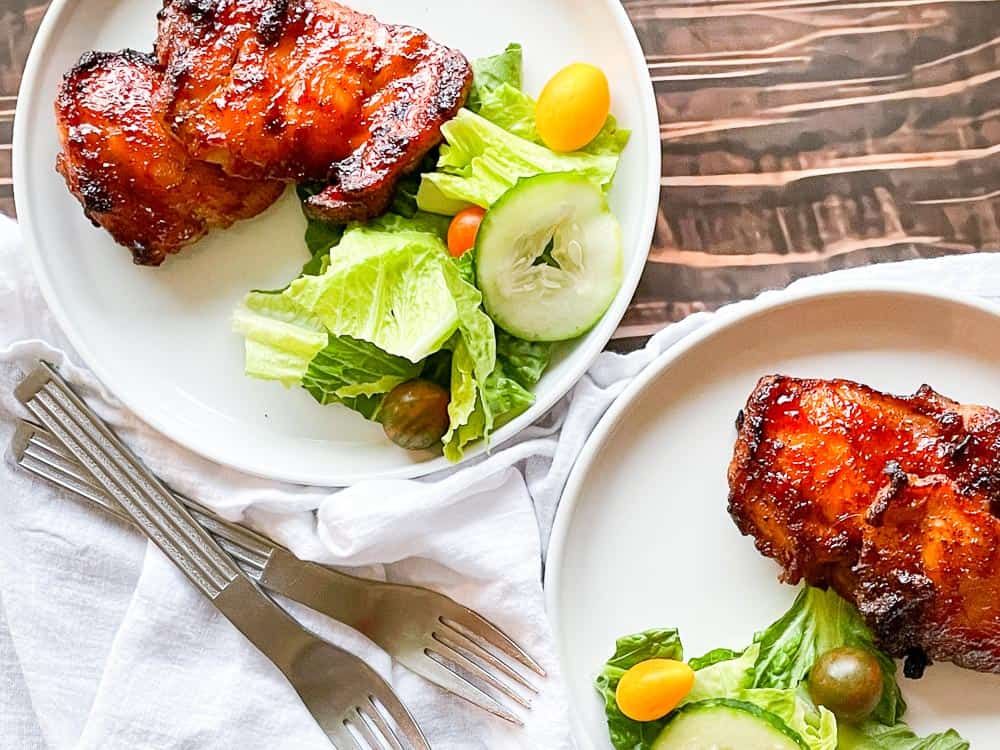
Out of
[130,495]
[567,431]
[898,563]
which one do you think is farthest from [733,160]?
[130,495]

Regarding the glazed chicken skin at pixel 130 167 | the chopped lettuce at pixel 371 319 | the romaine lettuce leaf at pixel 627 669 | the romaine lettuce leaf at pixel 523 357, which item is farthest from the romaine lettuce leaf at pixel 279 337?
the romaine lettuce leaf at pixel 627 669

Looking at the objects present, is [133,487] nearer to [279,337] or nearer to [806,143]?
[279,337]

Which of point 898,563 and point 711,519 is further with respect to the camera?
point 711,519

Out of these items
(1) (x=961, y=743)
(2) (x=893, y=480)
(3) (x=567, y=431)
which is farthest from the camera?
(3) (x=567, y=431)

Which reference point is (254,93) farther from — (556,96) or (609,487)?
(609,487)

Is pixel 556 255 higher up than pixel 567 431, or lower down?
higher up
